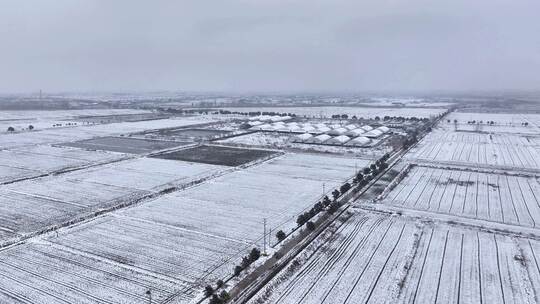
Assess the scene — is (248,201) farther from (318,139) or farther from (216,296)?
(318,139)

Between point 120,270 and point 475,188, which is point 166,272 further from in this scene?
point 475,188

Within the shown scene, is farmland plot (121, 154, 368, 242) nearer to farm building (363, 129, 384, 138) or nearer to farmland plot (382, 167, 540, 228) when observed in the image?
farmland plot (382, 167, 540, 228)

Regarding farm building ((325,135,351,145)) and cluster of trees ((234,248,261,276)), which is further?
farm building ((325,135,351,145))

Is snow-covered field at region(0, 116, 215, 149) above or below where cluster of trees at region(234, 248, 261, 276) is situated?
above

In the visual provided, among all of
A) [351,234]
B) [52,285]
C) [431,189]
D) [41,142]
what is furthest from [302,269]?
[41,142]

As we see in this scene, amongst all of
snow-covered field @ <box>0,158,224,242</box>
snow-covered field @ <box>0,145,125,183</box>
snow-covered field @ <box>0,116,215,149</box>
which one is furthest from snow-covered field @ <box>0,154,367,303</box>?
snow-covered field @ <box>0,116,215,149</box>

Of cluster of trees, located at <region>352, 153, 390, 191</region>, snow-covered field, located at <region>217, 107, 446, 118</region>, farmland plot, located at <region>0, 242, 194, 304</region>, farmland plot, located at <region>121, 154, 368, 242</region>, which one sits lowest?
farmland plot, located at <region>0, 242, 194, 304</region>

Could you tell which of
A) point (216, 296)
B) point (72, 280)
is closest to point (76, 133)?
point (72, 280)
